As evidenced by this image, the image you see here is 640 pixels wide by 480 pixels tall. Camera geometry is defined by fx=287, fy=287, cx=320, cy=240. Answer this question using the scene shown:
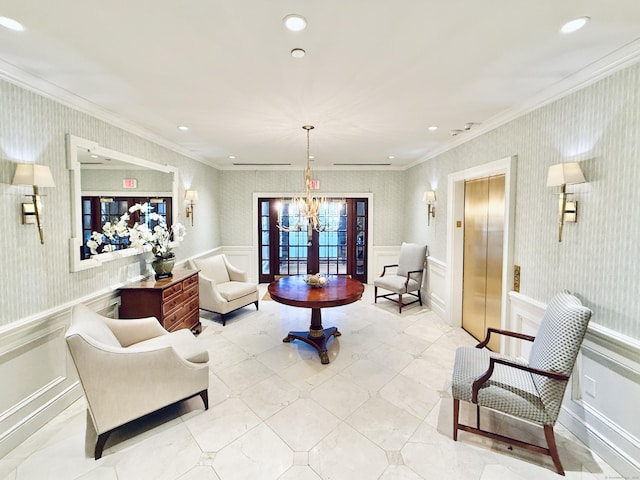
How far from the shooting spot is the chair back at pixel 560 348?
1805 millimetres

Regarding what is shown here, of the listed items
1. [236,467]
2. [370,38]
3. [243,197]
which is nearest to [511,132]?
[370,38]

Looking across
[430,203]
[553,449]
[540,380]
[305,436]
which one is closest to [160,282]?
[305,436]

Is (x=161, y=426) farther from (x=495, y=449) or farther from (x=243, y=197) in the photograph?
(x=243, y=197)

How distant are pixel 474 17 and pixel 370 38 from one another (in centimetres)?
55

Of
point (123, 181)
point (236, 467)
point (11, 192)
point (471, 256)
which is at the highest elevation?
point (123, 181)

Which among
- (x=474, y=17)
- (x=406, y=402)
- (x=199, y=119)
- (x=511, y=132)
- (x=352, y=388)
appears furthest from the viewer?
(x=199, y=119)

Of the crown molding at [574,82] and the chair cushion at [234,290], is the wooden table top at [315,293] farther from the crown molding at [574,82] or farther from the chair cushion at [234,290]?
the crown molding at [574,82]

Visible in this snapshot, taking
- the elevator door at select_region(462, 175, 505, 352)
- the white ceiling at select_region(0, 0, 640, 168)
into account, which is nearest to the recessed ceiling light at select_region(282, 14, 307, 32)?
the white ceiling at select_region(0, 0, 640, 168)

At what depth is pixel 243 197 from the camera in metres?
6.25

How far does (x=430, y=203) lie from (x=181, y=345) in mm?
4170

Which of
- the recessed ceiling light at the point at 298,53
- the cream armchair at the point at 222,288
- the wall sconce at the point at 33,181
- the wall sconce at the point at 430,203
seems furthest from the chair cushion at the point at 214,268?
the wall sconce at the point at 430,203

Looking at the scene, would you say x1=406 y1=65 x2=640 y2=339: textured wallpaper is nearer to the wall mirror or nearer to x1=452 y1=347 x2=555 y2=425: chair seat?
x1=452 y1=347 x2=555 y2=425: chair seat

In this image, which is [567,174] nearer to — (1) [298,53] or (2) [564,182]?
(2) [564,182]

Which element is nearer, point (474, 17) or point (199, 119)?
point (474, 17)
